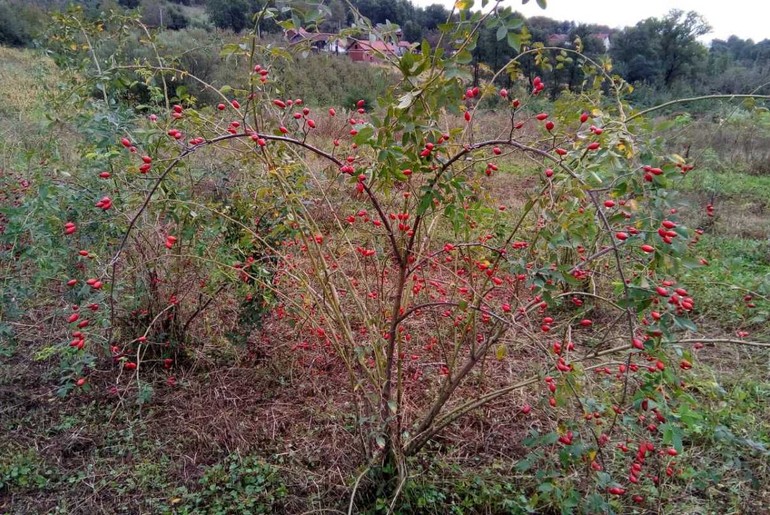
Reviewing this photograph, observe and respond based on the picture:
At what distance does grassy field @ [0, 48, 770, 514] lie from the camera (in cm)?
191

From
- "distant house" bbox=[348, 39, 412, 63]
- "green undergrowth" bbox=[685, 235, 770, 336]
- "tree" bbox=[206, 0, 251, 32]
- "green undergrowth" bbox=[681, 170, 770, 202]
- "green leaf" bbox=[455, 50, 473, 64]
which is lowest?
"green undergrowth" bbox=[685, 235, 770, 336]

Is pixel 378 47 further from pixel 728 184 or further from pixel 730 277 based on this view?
pixel 728 184

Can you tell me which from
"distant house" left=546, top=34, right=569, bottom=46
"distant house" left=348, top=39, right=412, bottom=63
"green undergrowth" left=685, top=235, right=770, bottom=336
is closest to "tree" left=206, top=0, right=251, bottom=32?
"distant house" left=546, top=34, right=569, bottom=46

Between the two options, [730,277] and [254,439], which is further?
[730,277]

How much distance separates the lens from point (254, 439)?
88.6 inches

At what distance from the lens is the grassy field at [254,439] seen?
6.26 feet

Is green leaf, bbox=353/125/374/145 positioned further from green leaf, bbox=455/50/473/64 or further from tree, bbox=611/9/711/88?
tree, bbox=611/9/711/88

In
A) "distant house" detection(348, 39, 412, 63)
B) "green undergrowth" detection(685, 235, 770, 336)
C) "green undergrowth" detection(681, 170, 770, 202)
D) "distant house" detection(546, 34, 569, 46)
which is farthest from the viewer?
"green undergrowth" detection(681, 170, 770, 202)

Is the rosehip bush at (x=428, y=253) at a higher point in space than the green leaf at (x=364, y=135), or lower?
lower

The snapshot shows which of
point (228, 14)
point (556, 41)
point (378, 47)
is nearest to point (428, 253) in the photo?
point (378, 47)

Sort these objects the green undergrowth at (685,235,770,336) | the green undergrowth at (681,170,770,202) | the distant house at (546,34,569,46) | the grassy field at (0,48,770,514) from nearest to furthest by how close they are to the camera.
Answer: the grassy field at (0,48,770,514), the distant house at (546,34,569,46), the green undergrowth at (685,235,770,336), the green undergrowth at (681,170,770,202)

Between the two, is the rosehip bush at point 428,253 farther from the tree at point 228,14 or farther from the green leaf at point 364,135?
the tree at point 228,14

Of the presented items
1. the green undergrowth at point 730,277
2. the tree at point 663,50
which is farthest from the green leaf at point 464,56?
the tree at point 663,50

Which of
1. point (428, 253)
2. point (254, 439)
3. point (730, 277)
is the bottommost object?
point (254, 439)
